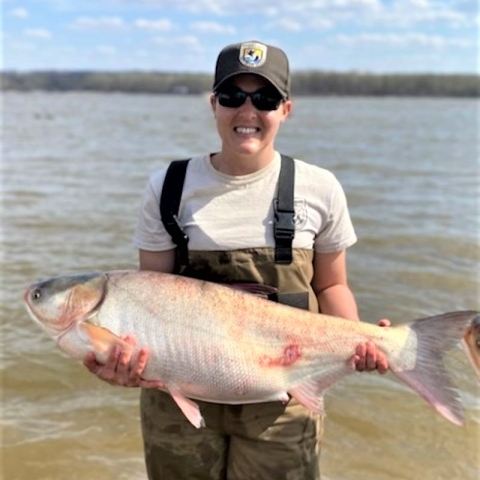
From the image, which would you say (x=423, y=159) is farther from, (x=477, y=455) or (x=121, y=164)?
(x=477, y=455)

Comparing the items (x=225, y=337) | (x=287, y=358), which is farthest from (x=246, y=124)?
(x=287, y=358)

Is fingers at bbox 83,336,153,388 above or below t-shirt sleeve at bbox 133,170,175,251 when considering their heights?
below

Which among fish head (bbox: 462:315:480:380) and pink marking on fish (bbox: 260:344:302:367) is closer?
fish head (bbox: 462:315:480:380)

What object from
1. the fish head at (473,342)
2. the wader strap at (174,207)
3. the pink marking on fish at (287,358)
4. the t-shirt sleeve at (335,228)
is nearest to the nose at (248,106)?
the wader strap at (174,207)

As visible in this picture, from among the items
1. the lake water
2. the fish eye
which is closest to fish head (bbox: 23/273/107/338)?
the fish eye

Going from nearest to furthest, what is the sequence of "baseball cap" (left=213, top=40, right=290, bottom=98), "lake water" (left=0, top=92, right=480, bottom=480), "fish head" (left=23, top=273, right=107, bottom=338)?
"fish head" (left=23, top=273, right=107, bottom=338)
"baseball cap" (left=213, top=40, right=290, bottom=98)
"lake water" (left=0, top=92, right=480, bottom=480)

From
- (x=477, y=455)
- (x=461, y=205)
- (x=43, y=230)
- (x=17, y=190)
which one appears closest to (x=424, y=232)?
(x=461, y=205)

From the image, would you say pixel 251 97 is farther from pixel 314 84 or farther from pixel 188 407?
pixel 314 84

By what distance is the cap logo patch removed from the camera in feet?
10.7

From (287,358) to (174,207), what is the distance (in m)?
0.90

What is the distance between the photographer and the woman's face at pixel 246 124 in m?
3.31

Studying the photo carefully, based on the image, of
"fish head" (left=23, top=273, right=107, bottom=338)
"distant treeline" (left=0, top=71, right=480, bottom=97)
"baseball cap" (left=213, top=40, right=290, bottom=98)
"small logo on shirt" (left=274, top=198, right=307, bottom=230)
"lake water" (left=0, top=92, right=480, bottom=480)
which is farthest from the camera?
"distant treeline" (left=0, top=71, right=480, bottom=97)

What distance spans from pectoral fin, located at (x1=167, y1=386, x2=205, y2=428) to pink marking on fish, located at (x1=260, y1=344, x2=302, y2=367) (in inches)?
15.0

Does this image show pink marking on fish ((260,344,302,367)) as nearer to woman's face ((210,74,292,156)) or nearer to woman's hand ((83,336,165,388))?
woman's hand ((83,336,165,388))
